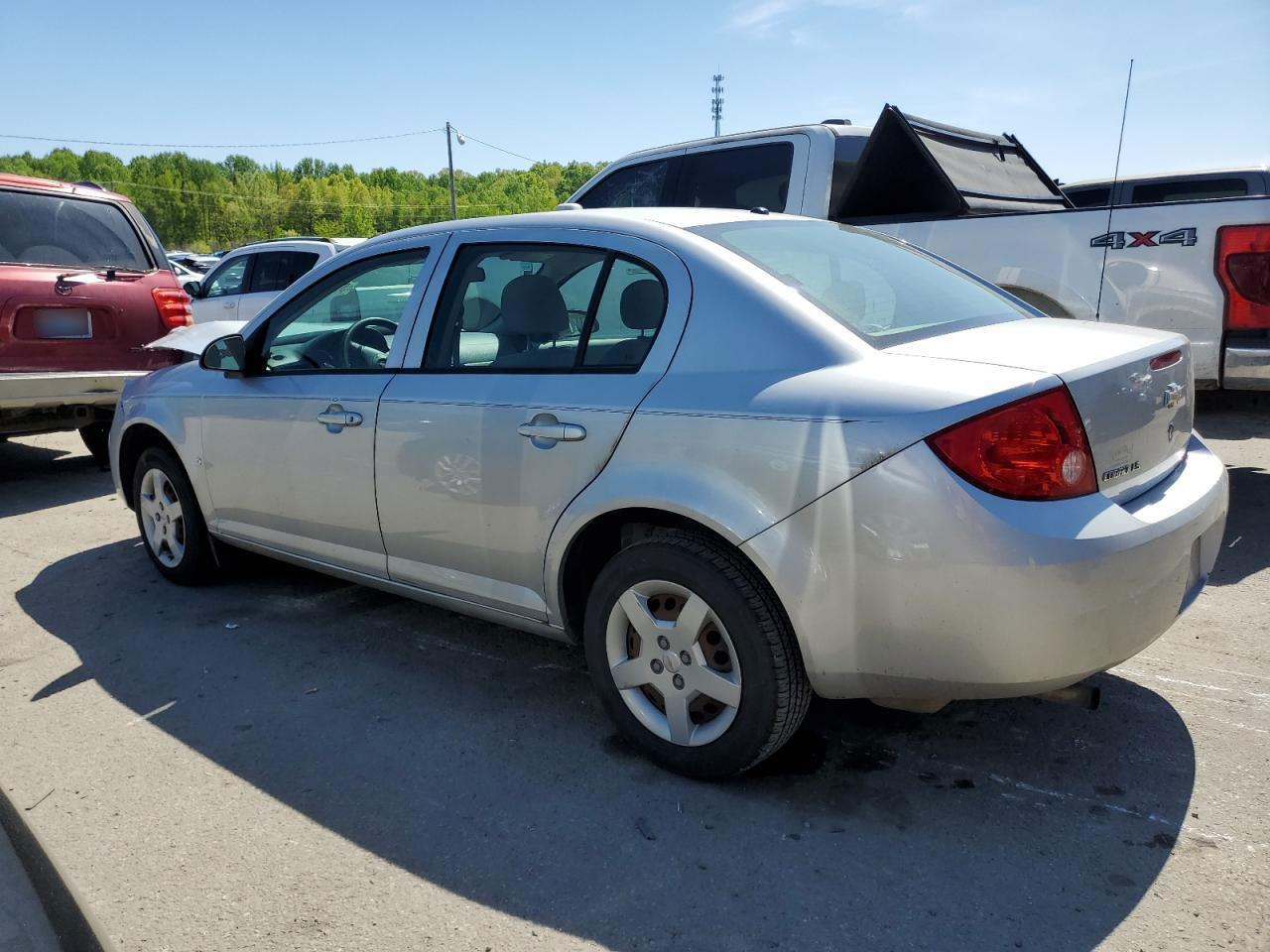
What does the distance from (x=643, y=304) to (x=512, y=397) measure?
528mm

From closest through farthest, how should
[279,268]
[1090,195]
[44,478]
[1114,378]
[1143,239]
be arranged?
1. [1114,378]
2. [1143,239]
3. [44,478]
4. [1090,195]
5. [279,268]

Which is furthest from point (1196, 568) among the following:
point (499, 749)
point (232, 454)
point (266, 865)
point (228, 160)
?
point (228, 160)

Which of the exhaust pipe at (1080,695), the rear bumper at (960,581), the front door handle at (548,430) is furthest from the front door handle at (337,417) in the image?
the exhaust pipe at (1080,695)

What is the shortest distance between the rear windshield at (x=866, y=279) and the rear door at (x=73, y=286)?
218 inches

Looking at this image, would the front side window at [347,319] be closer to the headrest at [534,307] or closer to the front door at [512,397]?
the front door at [512,397]

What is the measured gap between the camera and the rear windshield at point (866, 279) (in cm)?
292

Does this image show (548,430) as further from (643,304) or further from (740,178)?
(740,178)

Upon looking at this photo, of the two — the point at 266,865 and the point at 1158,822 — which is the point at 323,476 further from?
the point at 1158,822

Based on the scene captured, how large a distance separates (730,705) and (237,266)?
10523 millimetres

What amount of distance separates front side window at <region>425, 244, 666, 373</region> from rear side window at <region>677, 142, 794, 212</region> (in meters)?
3.26

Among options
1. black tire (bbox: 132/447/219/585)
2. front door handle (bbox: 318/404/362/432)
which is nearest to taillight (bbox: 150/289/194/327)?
black tire (bbox: 132/447/219/585)

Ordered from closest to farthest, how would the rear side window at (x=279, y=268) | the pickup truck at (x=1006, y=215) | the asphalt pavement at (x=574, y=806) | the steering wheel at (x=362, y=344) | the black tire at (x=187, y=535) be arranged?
1. the asphalt pavement at (x=574, y=806)
2. the steering wheel at (x=362, y=344)
3. the black tire at (x=187, y=535)
4. the pickup truck at (x=1006, y=215)
5. the rear side window at (x=279, y=268)

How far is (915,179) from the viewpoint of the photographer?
622 centimetres

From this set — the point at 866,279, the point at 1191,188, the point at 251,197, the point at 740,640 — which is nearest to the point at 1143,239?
the point at 866,279
